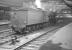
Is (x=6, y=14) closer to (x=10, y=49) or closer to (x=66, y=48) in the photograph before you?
(x=10, y=49)

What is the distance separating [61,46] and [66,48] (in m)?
0.13

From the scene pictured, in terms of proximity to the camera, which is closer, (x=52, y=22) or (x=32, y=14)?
(x=32, y=14)

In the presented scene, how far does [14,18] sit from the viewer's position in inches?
478

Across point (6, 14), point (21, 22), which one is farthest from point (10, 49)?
point (6, 14)

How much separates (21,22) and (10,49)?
5.28m

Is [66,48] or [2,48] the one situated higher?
[66,48]

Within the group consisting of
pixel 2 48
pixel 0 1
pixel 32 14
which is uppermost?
pixel 0 1

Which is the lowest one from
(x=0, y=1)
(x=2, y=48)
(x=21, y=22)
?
(x=2, y=48)

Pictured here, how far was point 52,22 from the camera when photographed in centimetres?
2402

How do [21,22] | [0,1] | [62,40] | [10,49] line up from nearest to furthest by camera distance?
[62,40], [10,49], [21,22], [0,1]

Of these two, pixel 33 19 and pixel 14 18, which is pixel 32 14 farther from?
pixel 14 18

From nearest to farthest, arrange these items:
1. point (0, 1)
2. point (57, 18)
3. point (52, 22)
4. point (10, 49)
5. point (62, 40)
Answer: point (62, 40)
point (10, 49)
point (0, 1)
point (52, 22)
point (57, 18)

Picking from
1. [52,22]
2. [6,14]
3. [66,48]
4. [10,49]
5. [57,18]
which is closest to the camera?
[66,48]

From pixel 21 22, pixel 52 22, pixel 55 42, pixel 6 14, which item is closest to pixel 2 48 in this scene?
pixel 21 22
